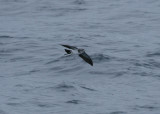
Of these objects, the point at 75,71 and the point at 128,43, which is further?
the point at 128,43

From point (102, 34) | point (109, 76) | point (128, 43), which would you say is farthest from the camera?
point (102, 34)

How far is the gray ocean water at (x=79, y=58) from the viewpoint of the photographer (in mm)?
13766

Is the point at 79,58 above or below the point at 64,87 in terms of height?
below

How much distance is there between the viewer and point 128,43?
19.6 metres

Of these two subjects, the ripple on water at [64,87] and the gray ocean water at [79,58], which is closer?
the gray ocean water at [79,58]

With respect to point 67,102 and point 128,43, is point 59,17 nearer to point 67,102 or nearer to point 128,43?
point 128,43

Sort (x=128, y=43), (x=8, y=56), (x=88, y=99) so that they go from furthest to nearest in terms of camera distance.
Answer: (x=128, y=43) < (x=8, y=56) < (x=88, y=99)

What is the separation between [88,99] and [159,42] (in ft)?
21.5

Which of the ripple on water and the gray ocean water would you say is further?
the ripple on water

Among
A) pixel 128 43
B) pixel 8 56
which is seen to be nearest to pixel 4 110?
pixel 8 56

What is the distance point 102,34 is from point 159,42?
7.38ft

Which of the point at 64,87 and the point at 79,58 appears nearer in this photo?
the point at 64,87

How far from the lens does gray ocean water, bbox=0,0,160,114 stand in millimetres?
13766

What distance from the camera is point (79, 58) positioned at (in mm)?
18156
